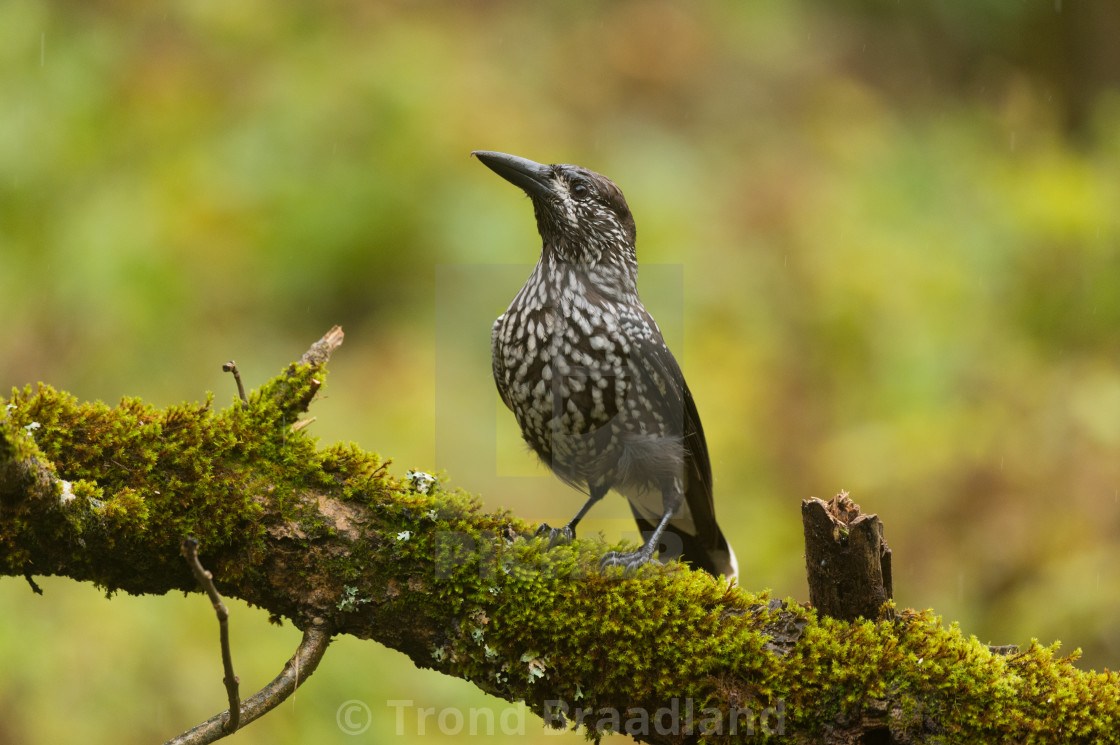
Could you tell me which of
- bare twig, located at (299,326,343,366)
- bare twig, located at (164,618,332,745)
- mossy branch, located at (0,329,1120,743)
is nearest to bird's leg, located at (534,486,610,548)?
mossy branch, located at (0,329,1120,743)

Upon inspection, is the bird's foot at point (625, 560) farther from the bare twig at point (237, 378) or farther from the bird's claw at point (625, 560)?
the bare twig at point (237, 378)

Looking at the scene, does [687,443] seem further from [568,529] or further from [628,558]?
[628,558]

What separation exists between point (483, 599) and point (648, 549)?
32.7 inches

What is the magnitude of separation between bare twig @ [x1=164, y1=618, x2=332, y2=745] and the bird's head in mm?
1940

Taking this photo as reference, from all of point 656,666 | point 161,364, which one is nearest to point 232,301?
point 161,364

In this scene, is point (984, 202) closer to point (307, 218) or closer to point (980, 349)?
point (980, 349)

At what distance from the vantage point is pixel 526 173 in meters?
4.09

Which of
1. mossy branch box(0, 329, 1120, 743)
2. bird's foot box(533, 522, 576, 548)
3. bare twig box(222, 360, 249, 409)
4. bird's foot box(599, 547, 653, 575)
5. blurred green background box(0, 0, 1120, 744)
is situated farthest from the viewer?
blurred green background box(0, 0, 1120, 744)

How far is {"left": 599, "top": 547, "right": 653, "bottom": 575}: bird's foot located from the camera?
118 inches

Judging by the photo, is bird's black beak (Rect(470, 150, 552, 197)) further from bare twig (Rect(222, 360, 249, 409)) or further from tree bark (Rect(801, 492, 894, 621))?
tree bark (Rect(801, 492, 894, 621))

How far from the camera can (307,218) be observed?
26.4 ft

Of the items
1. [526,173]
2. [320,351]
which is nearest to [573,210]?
[526,173]

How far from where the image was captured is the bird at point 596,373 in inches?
147

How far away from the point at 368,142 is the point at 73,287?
8.97 feet
